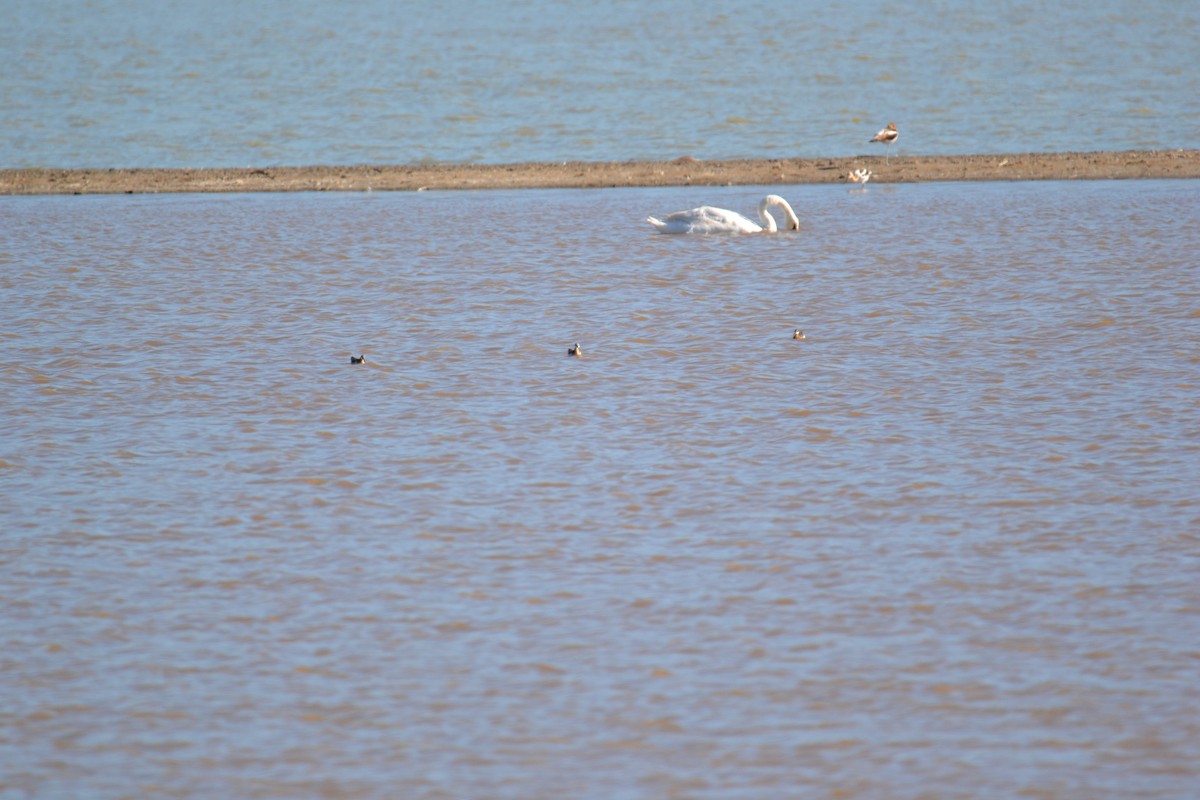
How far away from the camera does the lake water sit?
4.25m

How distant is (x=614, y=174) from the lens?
19.8 m

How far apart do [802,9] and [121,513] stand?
47275 millimetres

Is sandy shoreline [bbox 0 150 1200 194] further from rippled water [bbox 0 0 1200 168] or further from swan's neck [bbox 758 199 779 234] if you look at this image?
swan's neck [bbox 758 199 779 234]

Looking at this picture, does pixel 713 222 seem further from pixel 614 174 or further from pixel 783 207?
pixel 614 174

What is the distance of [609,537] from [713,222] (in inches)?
346

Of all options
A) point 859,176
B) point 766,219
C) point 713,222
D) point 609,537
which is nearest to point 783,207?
point 766,219

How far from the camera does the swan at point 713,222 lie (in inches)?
567

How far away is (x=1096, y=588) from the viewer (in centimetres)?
530

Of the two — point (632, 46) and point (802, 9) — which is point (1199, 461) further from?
point (802, 9)

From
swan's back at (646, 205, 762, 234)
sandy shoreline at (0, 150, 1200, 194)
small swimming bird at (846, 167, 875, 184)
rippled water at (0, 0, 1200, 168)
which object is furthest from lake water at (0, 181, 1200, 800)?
rippled water at (0, 0, 1200, 168)

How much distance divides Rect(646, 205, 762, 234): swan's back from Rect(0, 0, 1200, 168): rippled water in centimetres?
731

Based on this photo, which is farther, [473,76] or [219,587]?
[473,76]

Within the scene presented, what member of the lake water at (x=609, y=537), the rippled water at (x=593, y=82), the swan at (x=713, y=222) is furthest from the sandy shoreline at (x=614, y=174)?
the lake water at (x=609, y=537)

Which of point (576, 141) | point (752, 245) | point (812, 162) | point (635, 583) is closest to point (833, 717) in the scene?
point (635, 583)
